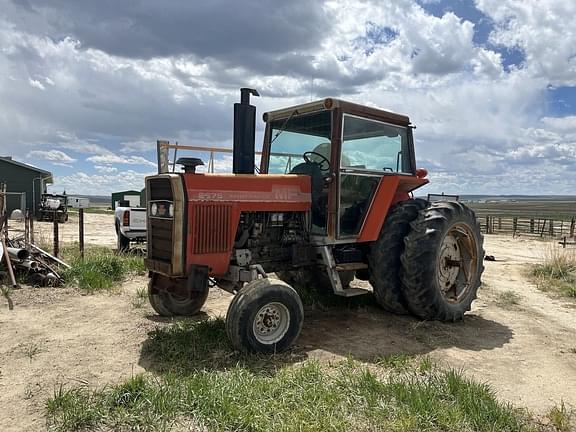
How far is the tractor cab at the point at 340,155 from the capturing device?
584 cm

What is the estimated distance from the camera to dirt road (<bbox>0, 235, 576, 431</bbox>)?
4.14 metres

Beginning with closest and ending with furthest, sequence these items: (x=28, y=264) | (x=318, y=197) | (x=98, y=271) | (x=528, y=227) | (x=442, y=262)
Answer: (x=318, y=197), (x=442, y=262), (x=28, y=264), (x=98, y=271), (x=528, y=227)

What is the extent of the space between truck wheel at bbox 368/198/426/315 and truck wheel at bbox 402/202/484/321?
15 centimetres

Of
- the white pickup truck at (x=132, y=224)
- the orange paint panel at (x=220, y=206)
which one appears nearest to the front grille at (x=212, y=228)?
the orange paint panel at (x=220, y=206)

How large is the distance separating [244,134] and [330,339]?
2422 millimetres

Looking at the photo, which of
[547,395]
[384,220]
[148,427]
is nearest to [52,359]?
[148,427]

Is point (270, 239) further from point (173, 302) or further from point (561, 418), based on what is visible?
point (561, 418)

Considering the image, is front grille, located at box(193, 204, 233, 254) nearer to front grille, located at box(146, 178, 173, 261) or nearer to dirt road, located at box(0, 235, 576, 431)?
front grille, located at box(146, 178, 173, 261)

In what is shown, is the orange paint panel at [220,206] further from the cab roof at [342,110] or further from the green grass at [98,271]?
the green grass at [98,271]

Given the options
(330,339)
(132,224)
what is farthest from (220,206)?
(132,224)

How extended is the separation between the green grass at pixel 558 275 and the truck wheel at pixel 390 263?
382 centimetres

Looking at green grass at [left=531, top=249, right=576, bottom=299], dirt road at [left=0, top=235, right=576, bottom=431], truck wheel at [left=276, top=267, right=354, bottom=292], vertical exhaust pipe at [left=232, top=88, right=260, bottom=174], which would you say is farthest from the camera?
green grass at [left=531, top=249, right=576, bottom=299]

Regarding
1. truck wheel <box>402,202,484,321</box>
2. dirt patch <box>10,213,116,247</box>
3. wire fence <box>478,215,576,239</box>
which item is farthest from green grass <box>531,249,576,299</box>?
wire fence <box>478,215,576,239</box>

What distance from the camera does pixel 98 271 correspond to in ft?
27.9
